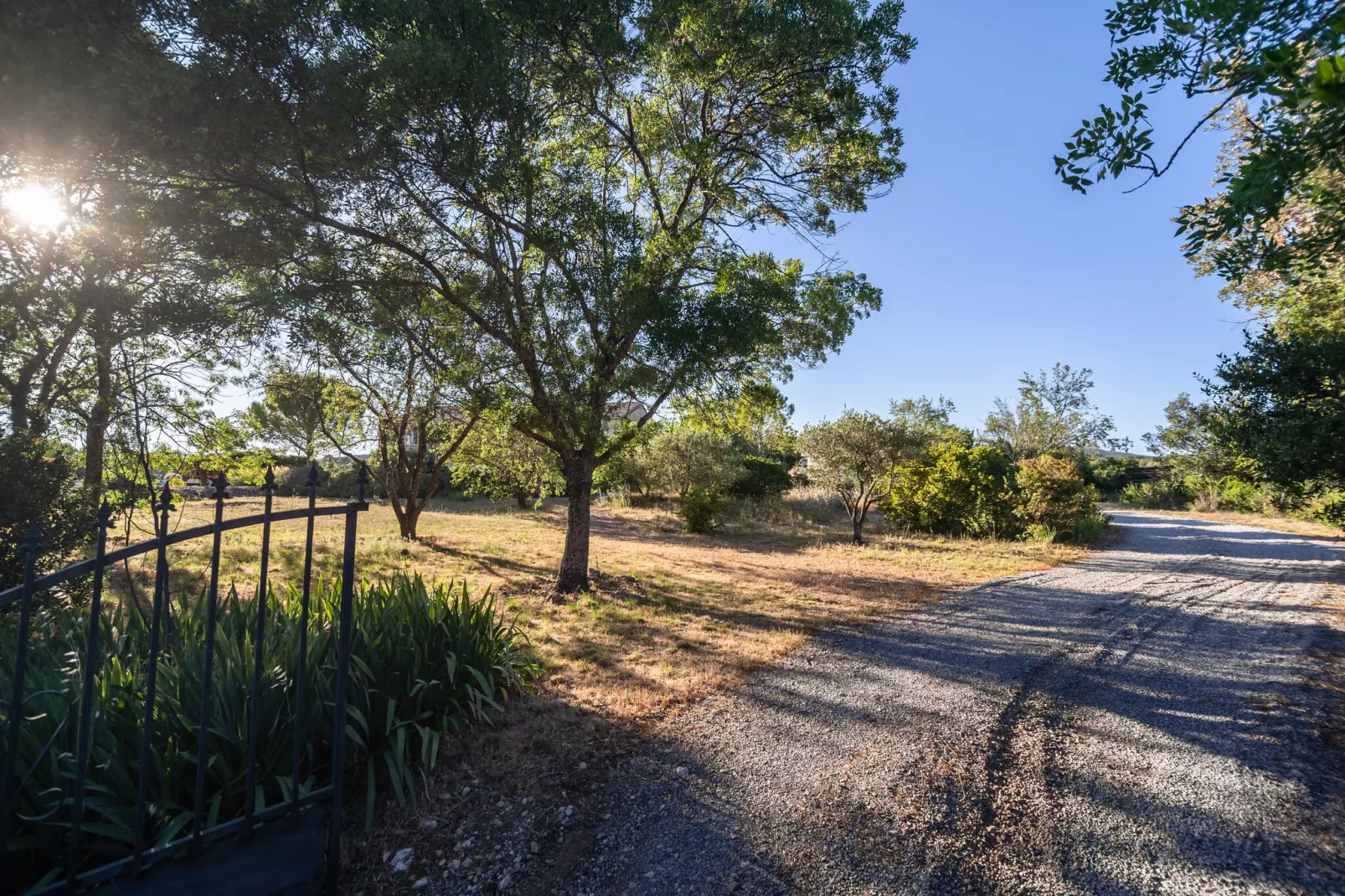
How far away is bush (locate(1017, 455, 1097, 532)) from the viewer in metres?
14.4

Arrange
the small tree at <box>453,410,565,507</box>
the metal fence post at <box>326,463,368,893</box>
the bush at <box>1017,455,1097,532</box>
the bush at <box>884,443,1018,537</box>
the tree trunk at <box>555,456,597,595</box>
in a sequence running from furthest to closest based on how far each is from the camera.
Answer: the bush at <box>884,443,1018,537</box> < the bush at <box>1017,455,1097,532</box> < the small tree at <box>453,410,565,507</box> < the tree trunk at <box>555,456,597,595</box> < the metal fence post at <box>326,463,368,893</box>

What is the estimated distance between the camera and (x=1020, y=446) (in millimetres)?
30016

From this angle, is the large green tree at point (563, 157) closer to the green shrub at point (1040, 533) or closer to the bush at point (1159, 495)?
the green shrub at point (1040, 533)

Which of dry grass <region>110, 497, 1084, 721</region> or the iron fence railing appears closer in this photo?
the iron fence railing

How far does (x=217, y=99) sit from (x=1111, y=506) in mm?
37654

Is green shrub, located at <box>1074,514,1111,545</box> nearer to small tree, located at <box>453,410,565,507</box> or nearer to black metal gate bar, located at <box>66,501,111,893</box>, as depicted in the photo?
small tree, located at <box>453,410,565,507</box>

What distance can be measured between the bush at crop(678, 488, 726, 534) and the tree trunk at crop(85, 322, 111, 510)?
524 inches

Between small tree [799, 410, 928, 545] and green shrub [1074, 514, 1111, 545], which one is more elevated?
small tree [799, 410, 928, 545]

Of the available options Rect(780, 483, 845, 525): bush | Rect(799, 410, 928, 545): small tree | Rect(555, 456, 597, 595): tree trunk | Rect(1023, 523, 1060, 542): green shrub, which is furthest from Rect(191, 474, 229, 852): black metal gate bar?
Rect(780, 483, 845, 525): bush

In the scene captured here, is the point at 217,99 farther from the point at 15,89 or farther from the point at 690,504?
the point at 690,504

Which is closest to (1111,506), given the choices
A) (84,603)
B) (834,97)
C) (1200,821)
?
(834,97)

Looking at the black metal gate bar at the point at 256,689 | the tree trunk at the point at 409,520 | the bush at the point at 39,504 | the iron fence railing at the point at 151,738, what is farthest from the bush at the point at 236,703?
the tree trunk at the point at 409,520

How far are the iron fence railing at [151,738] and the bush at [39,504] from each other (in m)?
2.83

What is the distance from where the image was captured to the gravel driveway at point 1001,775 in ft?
8.13
